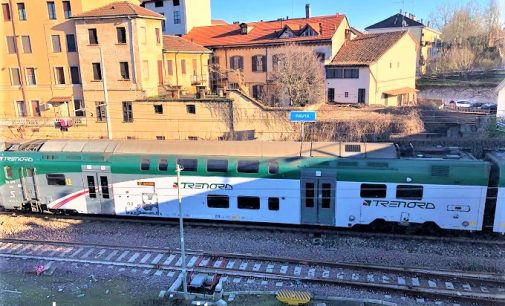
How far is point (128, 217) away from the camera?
1917 centimetres

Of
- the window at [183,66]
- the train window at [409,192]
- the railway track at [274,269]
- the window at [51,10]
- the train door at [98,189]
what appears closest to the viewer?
the railway track at [274,269]

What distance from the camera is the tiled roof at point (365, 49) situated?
131 feet

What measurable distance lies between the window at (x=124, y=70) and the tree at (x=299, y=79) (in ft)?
43.6

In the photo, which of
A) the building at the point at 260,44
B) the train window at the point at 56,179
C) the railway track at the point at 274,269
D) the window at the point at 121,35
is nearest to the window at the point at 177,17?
the building at the point at 260,44

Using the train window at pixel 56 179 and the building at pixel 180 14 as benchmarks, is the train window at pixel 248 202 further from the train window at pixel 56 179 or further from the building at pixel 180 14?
the building at pixel 180 14

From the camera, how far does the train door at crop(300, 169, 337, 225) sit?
16328 mm

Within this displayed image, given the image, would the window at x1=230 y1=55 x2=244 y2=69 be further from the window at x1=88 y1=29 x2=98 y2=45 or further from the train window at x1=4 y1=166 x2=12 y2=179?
the train window at x1=4 y1=166 x2=12 y2=179

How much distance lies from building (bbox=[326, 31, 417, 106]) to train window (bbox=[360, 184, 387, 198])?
993 inches

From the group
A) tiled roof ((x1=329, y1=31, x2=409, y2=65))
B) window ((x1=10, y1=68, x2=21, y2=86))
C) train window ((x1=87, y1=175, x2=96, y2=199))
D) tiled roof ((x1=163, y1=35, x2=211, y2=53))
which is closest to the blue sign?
train window ((x1=87, y1=175, x2=96, y2=199))

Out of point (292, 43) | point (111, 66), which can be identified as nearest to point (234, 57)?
point (292, 43)

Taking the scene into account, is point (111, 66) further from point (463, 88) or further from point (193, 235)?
point (463, 88)

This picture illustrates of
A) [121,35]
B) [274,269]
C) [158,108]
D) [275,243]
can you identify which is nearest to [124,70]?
[121,35]

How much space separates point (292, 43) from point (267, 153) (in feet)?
90.4

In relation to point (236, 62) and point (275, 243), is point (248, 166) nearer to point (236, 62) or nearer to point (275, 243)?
point (275, 243)
